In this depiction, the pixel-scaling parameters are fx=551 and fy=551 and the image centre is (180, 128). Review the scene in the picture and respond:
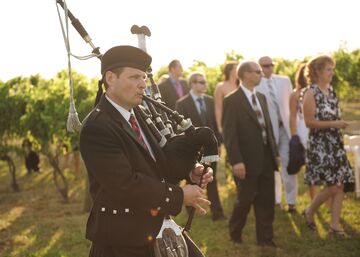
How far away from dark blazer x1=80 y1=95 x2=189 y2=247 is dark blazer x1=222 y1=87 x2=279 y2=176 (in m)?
3.39

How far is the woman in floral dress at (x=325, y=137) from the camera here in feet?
22.8

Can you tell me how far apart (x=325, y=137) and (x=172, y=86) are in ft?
11.6

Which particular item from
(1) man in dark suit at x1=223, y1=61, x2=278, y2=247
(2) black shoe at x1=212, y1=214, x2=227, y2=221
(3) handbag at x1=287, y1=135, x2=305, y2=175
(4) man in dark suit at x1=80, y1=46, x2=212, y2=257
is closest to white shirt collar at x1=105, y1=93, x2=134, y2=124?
(4) man in dark suit at x1=80, y1=46, x2=212, y2=257

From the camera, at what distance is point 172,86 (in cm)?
992

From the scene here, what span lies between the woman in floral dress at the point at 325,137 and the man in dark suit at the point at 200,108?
68.4 inches

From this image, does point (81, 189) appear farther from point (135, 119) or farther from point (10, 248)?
point (135, 119)

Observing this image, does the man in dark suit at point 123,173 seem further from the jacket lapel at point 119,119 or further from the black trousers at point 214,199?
the black trousers at point 214,199

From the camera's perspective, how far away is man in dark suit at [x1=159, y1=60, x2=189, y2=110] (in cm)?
979

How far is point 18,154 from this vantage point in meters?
13.9

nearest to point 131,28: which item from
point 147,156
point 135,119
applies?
point 135,119

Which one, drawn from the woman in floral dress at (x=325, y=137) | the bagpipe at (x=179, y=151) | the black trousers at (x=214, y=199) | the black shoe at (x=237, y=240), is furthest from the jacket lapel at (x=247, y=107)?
the bagpipe at (x=179, y=151)

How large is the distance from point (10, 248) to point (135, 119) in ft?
17.2

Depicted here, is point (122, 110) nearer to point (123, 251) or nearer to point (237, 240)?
point (123, 251)

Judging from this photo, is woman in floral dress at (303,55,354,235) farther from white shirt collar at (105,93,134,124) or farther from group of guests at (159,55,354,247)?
white shirt collar at (105,93,134,124)
